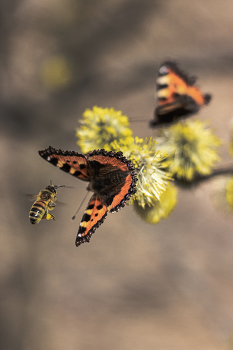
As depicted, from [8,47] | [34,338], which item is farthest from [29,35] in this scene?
[34,338]

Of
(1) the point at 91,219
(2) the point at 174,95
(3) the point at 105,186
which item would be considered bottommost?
(1) the point at 91,219

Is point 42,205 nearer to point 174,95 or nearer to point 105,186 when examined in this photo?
point 105,186

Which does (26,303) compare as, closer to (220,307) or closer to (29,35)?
(220,307)

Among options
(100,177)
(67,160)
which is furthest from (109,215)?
(67,160)

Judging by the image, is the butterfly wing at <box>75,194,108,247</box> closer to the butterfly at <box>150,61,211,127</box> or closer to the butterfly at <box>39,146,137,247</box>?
the butterfly at <box>39,146,137,247</box>

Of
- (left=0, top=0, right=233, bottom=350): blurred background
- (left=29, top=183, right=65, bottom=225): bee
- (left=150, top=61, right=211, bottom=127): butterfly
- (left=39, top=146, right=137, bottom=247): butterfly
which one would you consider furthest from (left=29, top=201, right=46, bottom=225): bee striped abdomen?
(left=0, top=0, right=233, bottom=350): blurred background
